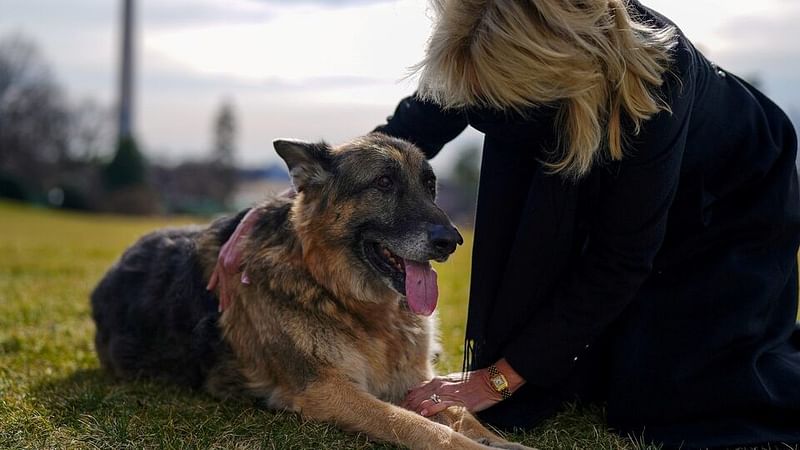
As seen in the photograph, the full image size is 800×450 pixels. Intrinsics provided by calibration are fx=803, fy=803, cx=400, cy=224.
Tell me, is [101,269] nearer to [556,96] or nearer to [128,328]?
[128,328]

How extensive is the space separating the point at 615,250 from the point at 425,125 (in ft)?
5.31

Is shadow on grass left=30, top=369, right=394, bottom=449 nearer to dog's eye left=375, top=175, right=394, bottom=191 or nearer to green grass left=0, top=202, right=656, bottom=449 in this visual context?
green grass left=0, top=202, right=656, bottom=449

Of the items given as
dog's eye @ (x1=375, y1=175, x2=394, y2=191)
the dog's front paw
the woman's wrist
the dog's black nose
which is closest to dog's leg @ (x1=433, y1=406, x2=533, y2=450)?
the dog's front paw

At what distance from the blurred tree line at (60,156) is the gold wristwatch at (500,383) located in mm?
50912

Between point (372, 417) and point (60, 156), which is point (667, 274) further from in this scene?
point (60, 156)

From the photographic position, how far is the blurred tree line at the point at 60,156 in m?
53.3

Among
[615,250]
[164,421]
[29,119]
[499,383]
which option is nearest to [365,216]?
[499,383]

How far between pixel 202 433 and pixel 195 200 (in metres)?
69.3

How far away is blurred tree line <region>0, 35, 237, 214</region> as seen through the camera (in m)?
53.3

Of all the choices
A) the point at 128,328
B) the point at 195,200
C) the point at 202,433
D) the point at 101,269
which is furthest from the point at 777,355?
the point at 195,200

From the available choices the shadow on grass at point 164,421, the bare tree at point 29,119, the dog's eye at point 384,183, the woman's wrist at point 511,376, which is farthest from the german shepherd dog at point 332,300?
the bare tree at point 29,119

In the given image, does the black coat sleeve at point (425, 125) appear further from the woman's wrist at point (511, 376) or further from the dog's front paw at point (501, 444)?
the dog's front paw at point (501, 444)

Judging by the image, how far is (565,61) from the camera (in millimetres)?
3439

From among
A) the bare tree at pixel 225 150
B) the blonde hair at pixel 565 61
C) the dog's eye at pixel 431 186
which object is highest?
the blonde hair at pixel 565 61
